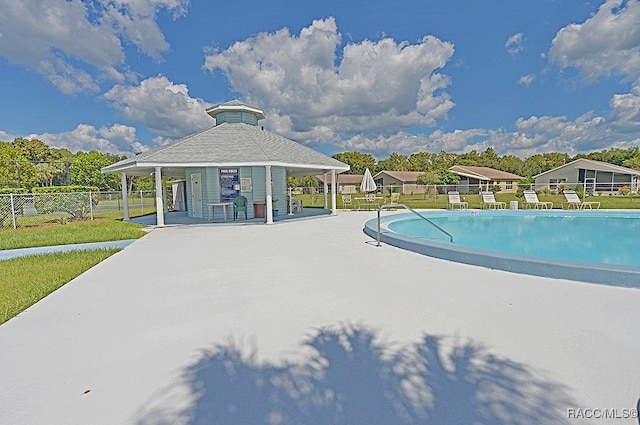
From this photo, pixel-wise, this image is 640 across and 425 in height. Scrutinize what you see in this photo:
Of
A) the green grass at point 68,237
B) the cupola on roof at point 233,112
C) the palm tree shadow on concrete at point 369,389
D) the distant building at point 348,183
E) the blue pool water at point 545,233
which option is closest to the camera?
the palm tree shadow on concrete at point 369,389

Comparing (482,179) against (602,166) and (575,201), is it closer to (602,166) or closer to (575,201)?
(602,166)

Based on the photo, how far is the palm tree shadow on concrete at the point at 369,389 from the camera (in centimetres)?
205

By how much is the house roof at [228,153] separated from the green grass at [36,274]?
5.23 metres

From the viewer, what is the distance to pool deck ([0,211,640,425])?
214 centimetres

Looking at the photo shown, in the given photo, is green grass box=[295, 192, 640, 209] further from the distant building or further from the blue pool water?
the distant building

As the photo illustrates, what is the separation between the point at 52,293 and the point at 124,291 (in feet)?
3.69

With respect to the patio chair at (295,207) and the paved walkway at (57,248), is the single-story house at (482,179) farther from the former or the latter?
the paved walkway at (57,248)

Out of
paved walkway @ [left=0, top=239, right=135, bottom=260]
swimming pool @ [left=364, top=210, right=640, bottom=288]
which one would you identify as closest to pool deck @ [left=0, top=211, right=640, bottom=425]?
swimming pool @ [left=364, top=210, right=640, bottom=288]

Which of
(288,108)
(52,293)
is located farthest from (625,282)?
(288,108)

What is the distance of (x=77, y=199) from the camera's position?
1600 centimetres

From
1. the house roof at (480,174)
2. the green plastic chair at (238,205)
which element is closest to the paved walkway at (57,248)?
the green plastic chair at (238,205)

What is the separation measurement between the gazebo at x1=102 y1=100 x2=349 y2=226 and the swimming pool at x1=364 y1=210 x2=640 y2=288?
5079 mm

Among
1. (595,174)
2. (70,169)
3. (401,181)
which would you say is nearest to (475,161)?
(401,181)

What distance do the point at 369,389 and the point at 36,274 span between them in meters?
7.05
